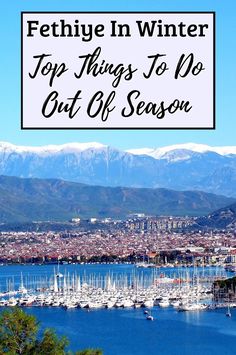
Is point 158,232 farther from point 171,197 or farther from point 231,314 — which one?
point 231,314

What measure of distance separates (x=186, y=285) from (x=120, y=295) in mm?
2707

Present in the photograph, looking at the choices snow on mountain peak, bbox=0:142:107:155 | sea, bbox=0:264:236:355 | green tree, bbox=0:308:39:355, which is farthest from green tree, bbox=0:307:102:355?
snow on mountain peak, bbox=0:142:107:155

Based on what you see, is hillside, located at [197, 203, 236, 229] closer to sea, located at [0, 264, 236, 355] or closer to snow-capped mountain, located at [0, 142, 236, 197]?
sea, located at [0, 264, 236, 355]

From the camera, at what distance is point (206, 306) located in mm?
25766

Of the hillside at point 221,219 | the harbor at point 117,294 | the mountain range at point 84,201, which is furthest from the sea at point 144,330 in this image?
the mountain range at point 84,201

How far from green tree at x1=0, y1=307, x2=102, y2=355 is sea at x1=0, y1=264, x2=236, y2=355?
11.9m

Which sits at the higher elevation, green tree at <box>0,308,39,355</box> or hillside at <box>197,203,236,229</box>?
green tree at <box>0,308,39,355</box>

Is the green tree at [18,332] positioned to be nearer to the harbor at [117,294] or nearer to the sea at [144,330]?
the sea at [144,330]

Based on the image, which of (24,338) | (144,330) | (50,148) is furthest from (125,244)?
(50,148)

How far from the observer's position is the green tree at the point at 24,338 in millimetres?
7789

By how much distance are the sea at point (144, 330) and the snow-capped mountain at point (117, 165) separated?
128865 millimetres

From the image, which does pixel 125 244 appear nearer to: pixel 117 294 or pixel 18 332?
pixel 117 294

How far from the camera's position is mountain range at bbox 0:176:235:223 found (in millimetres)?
102875

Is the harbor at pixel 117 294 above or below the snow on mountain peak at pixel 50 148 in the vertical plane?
below
